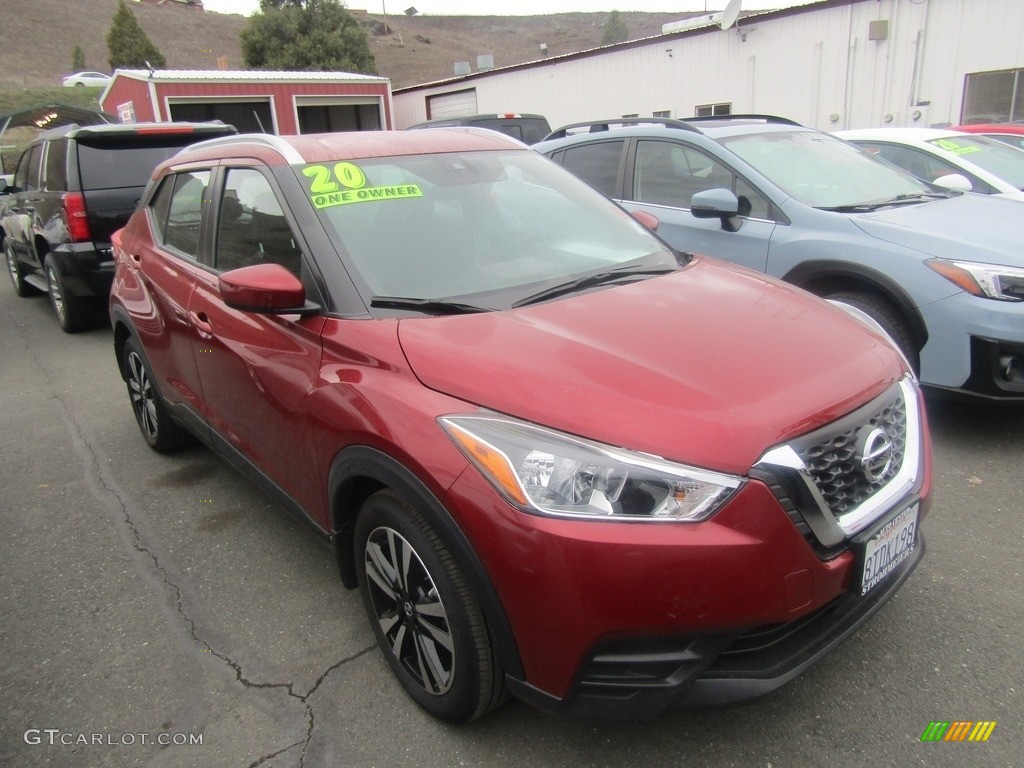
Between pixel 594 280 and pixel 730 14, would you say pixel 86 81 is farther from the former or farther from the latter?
pixel 594 280

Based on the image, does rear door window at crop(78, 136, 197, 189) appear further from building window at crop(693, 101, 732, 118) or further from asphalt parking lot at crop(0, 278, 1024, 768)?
building window at crop(693, 101, 732, 118)

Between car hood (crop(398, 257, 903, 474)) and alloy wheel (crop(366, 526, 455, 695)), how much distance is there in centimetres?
54

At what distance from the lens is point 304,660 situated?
266cm

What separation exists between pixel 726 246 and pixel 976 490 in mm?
2183

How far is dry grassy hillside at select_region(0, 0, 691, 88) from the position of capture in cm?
6590

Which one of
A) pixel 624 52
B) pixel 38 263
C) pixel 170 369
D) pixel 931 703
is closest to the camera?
pixel 931 703

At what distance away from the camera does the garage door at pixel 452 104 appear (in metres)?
24.3

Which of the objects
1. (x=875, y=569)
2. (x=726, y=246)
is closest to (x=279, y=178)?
(x=875, y=569)

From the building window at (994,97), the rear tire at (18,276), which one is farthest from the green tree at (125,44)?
the building window at (994,97)

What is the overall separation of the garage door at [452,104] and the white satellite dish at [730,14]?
1018 centimetres

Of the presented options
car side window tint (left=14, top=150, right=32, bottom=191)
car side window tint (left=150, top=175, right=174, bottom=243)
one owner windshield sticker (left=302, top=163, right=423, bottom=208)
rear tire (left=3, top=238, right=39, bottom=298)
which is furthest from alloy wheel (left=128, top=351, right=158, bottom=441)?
rear tire (left=3, top=238, right=39, bottom=298)

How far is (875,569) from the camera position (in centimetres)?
201

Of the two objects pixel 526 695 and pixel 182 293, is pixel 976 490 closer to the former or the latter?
pixel 526 695

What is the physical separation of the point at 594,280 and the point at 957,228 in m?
2.65
